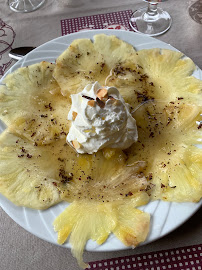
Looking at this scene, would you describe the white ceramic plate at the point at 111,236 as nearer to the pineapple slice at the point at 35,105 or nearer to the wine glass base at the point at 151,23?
the pineapple slice at the point at 35,105

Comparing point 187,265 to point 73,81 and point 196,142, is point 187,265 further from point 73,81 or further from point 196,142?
point 73,81

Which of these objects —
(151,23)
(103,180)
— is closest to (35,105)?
(103,180)

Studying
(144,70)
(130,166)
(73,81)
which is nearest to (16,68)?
(73,81)

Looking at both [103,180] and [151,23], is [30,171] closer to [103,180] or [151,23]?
[103,180]

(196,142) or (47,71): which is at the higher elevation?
(47,71)

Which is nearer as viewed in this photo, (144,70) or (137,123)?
(137,123)

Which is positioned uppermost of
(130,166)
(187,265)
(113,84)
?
(113,84)
